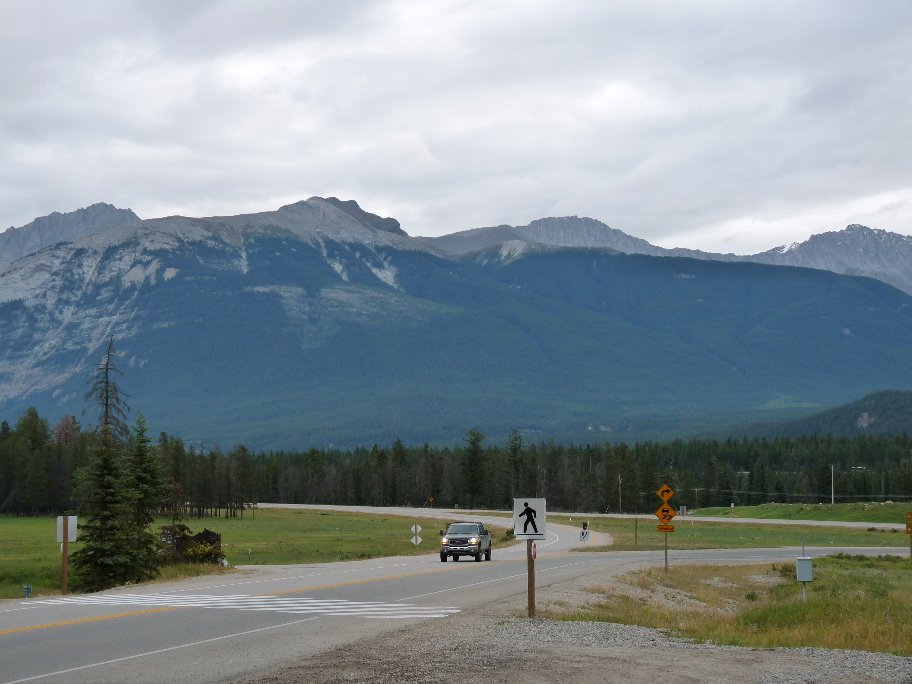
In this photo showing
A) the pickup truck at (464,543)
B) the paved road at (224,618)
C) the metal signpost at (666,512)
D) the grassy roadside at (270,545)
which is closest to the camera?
the paved road at (224,618)

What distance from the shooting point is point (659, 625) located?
69.2 feet

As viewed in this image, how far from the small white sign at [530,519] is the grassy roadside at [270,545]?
19897 millimetres

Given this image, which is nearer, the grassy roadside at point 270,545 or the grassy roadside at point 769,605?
the grassy roadside at point 769,605

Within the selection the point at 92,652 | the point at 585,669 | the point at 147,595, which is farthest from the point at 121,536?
the point at 585,669

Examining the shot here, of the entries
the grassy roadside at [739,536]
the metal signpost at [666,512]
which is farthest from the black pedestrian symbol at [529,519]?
the grassy roadside at [739,536]

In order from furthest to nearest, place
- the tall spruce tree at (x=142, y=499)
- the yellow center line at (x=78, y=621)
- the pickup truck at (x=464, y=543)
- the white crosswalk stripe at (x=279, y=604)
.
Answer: the pickup truck at (x=464, y=543), the tall spruce tree at (x=142, y=499), the white crosswalk stripe at (x=279, y=604), the yellow center line at (x=78, y=621)

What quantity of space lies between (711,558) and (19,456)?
106 m

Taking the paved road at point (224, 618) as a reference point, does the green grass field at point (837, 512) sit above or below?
below

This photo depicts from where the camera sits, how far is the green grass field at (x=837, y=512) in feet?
325

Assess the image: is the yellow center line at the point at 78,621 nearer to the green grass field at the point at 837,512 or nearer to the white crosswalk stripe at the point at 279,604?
the white crosswalk stripe at the point at 279,604

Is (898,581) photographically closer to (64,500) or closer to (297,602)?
(297,602)

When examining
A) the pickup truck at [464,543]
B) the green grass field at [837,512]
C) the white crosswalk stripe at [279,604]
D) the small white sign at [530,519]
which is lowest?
the green grass field at [837,512]

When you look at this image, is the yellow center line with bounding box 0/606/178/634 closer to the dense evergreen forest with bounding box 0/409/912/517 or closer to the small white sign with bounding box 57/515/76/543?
the small white sign with bounding box 57/515/76/543

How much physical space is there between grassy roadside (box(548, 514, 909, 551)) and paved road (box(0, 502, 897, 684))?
1125 inches
